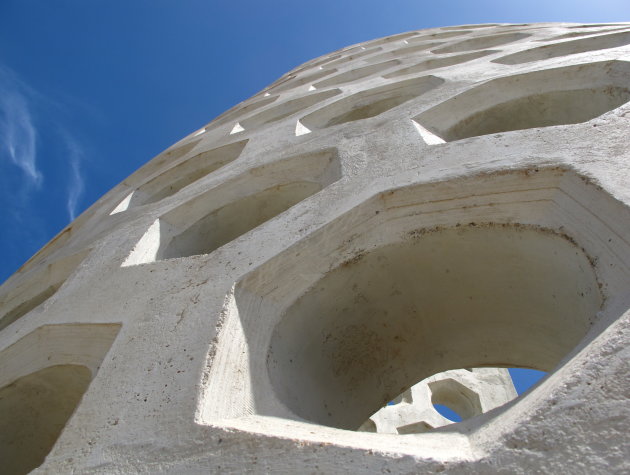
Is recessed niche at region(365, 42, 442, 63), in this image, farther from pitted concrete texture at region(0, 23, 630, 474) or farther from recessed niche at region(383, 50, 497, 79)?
pitted concrete texture at region(0, 23, 630, 474)

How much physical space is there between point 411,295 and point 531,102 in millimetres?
2134

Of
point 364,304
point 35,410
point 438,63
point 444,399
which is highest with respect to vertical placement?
point 438,63

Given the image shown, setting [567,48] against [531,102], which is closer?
[531,102]

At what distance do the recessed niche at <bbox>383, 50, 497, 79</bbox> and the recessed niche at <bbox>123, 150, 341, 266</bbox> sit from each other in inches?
126

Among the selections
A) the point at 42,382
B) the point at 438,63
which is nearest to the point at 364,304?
the point at 42,382

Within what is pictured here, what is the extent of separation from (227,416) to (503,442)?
981 mm

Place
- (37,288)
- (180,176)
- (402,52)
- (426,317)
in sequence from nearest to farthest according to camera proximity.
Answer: (426,317) < (37,288) < (180,176) < (402,52)

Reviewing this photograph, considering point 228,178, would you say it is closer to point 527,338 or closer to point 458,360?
point 458,360

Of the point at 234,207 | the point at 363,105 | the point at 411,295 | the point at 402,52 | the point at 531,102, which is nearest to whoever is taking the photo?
the point at 411,295

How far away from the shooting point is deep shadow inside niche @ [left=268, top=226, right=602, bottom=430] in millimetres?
2516

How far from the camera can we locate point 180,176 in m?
6.50

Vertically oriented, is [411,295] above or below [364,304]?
above

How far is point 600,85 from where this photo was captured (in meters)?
3.90

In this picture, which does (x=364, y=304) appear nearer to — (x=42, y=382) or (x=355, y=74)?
(x=42, y=382)
